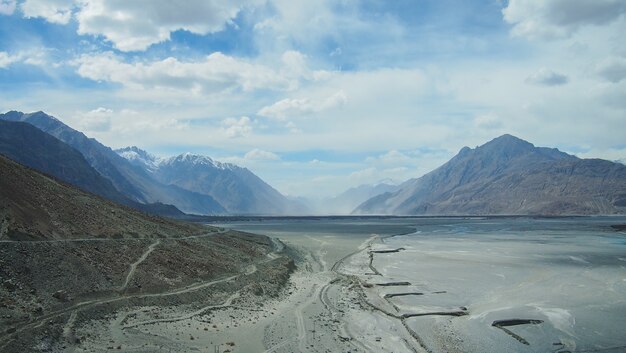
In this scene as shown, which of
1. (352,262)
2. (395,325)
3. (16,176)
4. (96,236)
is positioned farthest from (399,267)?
(16,176)

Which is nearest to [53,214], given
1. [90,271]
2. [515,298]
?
[90,271]

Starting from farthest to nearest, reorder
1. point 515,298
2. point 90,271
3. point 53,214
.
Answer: point 515,298, point 53,214, point 90,271

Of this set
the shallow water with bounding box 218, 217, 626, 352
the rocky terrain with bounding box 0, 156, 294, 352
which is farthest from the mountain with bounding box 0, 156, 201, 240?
the shallow water with bounding box 218, 217, 626, 352

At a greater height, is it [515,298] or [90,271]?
[90,271]

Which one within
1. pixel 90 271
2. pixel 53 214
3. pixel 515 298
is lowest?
pixel 515 298

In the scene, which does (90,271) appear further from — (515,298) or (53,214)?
(515,298)

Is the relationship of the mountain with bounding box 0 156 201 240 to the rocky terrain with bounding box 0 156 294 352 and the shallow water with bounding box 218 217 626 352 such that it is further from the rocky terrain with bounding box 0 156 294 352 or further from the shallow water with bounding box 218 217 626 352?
the shallow water with bounding box 218 217 626 352
